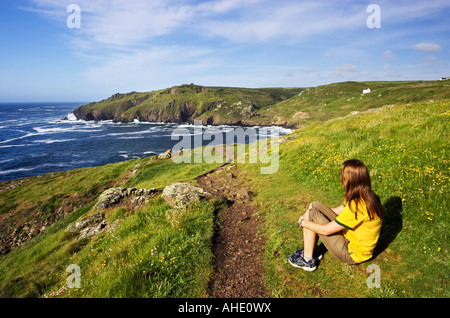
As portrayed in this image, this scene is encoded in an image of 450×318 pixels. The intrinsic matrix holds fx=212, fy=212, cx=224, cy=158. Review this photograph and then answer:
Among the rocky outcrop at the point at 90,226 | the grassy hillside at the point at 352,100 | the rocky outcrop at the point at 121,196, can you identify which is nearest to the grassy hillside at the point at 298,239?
the rocky outcrop at the point at 90,226

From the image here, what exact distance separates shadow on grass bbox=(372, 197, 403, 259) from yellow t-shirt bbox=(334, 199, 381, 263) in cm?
93

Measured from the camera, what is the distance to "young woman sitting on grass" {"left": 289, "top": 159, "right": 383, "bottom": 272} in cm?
508

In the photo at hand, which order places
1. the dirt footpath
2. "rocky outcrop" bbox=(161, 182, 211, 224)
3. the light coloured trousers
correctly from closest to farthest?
the light coloured trousers, the dirt footpath, "rocky outcrop" bbox=(161, 182, 211, 224)

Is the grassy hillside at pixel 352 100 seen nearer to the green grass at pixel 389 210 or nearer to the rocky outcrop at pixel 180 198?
the green grass at pixel 389 210

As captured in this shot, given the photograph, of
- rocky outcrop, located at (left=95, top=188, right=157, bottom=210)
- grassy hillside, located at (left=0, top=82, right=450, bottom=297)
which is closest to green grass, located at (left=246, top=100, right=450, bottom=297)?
grassy hillside, located at (left=0, top=82, right=450, bottom=297)

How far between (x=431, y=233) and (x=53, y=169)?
282ft

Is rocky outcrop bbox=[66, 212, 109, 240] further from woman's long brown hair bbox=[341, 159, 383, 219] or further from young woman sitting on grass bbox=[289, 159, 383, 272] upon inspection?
woman's long brown hair bbox=[341, 159, 383, 219]

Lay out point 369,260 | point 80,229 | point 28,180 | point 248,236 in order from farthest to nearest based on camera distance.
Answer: point 28,180 < point 80,229 < point 248,236 < point 369,260

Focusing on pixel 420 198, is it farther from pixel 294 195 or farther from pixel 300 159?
pixel 300 159

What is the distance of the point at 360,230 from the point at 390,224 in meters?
2.68

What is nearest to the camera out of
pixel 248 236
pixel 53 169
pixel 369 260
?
pixel 369 260

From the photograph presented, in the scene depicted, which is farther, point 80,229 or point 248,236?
point 80,229

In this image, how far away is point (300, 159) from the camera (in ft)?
50.4
